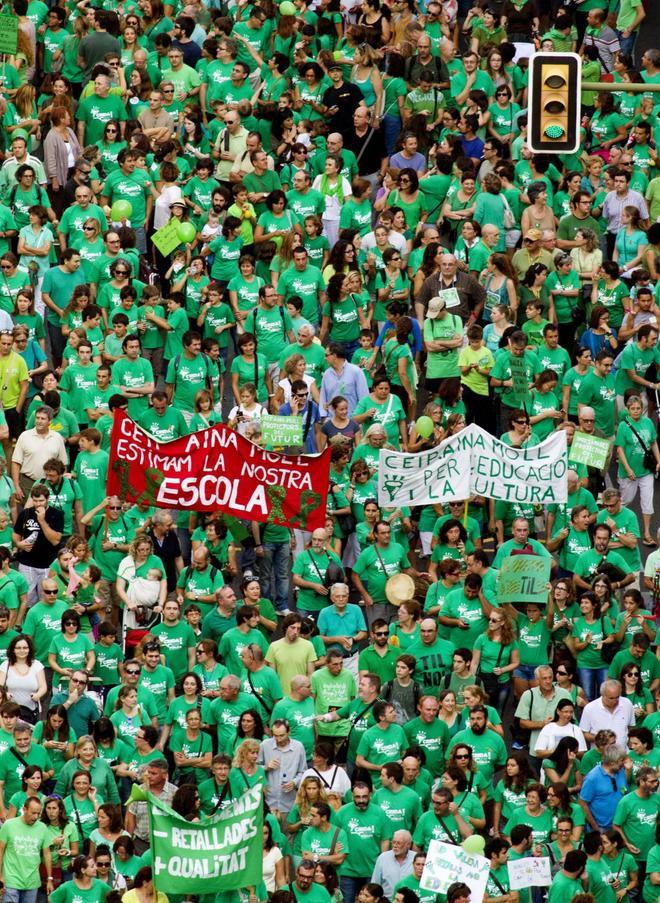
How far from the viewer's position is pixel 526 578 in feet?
75.3

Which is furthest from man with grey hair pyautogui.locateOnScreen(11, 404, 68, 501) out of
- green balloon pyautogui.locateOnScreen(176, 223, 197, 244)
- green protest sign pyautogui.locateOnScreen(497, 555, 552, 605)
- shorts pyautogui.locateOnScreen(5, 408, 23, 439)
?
green protest sign pyautogui.locateOnScreen(497, 555, 552, 605)

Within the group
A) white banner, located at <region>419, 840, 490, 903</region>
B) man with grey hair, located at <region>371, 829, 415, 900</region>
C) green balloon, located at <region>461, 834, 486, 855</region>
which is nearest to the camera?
white banner, located at <region>419, 840, 490, 903</region>

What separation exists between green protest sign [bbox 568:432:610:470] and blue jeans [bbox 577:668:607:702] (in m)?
1.97

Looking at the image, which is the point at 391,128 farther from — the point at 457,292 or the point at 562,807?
the point at 562,807

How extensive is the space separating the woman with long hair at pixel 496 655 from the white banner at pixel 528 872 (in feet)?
7.64

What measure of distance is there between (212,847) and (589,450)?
580 cm

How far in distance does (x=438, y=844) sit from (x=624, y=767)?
6.84 feet

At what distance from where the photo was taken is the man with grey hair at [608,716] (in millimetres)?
22344

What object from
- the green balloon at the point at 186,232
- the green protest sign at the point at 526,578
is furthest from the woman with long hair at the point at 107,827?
the green balloon at the point at 186,232

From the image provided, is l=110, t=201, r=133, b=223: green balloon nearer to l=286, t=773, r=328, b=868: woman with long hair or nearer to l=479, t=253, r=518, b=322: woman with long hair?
l=479, t=253, r=518, b=322: woman with long hair

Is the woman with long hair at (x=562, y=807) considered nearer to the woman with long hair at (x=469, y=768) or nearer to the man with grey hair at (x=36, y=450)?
the woman with long hair at (x=469, y=768)

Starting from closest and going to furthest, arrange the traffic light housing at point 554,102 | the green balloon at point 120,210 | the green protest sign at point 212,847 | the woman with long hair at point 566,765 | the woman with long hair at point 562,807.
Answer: the traffic light housing at point 554,102, the green protest sign at point 212,847, the woman with long hair at point 562,807, the woman with long hair at point 566,765, the green balloon at point 120,210

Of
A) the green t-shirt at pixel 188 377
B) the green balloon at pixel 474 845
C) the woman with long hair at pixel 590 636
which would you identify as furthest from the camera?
the green t-shirt at pixel 188 377

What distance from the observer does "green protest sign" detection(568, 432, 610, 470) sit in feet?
79.6
